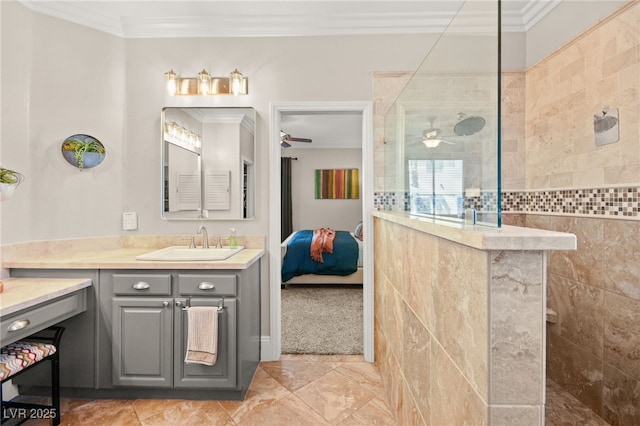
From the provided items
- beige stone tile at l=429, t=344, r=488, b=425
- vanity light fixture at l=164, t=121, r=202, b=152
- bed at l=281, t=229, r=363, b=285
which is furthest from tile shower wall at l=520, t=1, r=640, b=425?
vanity light fixture at l=164, t=121, r=202, b=152

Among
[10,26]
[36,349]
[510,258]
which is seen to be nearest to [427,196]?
[510,258]

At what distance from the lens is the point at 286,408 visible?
1.93 meters

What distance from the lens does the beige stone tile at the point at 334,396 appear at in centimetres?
189

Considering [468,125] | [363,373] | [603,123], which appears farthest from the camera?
[363,373]

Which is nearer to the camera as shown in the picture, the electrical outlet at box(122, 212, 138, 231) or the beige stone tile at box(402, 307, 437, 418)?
the beige stone tile at box(402, 307, 437, 418)

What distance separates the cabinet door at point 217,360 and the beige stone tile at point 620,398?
2.13 m

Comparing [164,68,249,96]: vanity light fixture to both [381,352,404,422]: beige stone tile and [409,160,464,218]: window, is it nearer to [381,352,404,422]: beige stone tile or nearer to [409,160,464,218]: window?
[409,160,464,218]: window

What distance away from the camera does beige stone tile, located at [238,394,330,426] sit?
5.92 ft

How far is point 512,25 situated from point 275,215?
2366 millimetres

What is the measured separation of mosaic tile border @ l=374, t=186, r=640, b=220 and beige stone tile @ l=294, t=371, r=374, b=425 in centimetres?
124

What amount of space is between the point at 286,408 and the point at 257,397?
223mm

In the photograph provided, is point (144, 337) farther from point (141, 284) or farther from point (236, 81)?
point (236, 81)

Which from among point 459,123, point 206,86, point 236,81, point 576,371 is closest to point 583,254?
point 576,371

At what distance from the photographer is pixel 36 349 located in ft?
5.33
